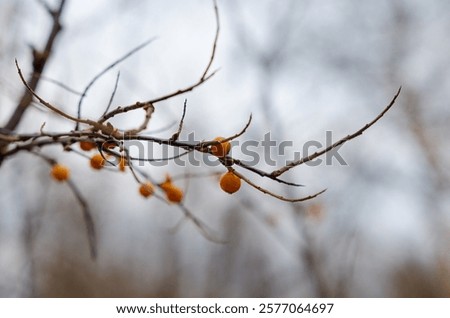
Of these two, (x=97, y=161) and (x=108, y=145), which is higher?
(x=97, y=161)

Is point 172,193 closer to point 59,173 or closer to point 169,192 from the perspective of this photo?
point 169,192

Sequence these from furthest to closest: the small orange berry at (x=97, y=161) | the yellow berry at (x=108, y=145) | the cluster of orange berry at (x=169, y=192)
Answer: the cluster of orange berry at (x=169, y=192) < the small orange berry at (x=97, y=161) < the yellow berry at (x=108, y=145)

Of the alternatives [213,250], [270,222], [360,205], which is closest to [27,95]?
[270,222]

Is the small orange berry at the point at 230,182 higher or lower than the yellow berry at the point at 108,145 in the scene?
lower

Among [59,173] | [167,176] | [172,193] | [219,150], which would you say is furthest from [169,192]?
[219,150]

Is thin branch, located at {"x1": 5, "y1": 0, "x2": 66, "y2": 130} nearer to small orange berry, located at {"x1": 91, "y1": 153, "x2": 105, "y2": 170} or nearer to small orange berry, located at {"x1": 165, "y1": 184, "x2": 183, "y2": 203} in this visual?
small orange berry, located at {"x1": 91, "y1": 153, "x2": 105, "y2": 170}

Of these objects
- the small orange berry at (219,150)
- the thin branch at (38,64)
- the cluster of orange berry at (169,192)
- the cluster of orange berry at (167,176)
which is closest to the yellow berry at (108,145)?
the cluster of orange berry at (167,176)

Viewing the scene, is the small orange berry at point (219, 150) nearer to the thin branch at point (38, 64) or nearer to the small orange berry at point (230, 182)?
the small orange berry at point (230, 182)

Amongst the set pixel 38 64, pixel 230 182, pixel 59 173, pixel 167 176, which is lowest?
pixel 230 182

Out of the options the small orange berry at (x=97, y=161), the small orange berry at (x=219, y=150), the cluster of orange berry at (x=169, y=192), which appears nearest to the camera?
the small orange berry at (x=219, y=150)

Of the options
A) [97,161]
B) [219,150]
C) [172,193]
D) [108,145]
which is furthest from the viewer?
[172,193]

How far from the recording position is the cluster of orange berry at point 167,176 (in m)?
1.04

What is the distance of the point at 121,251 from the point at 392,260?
15.3m

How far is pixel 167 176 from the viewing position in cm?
184
